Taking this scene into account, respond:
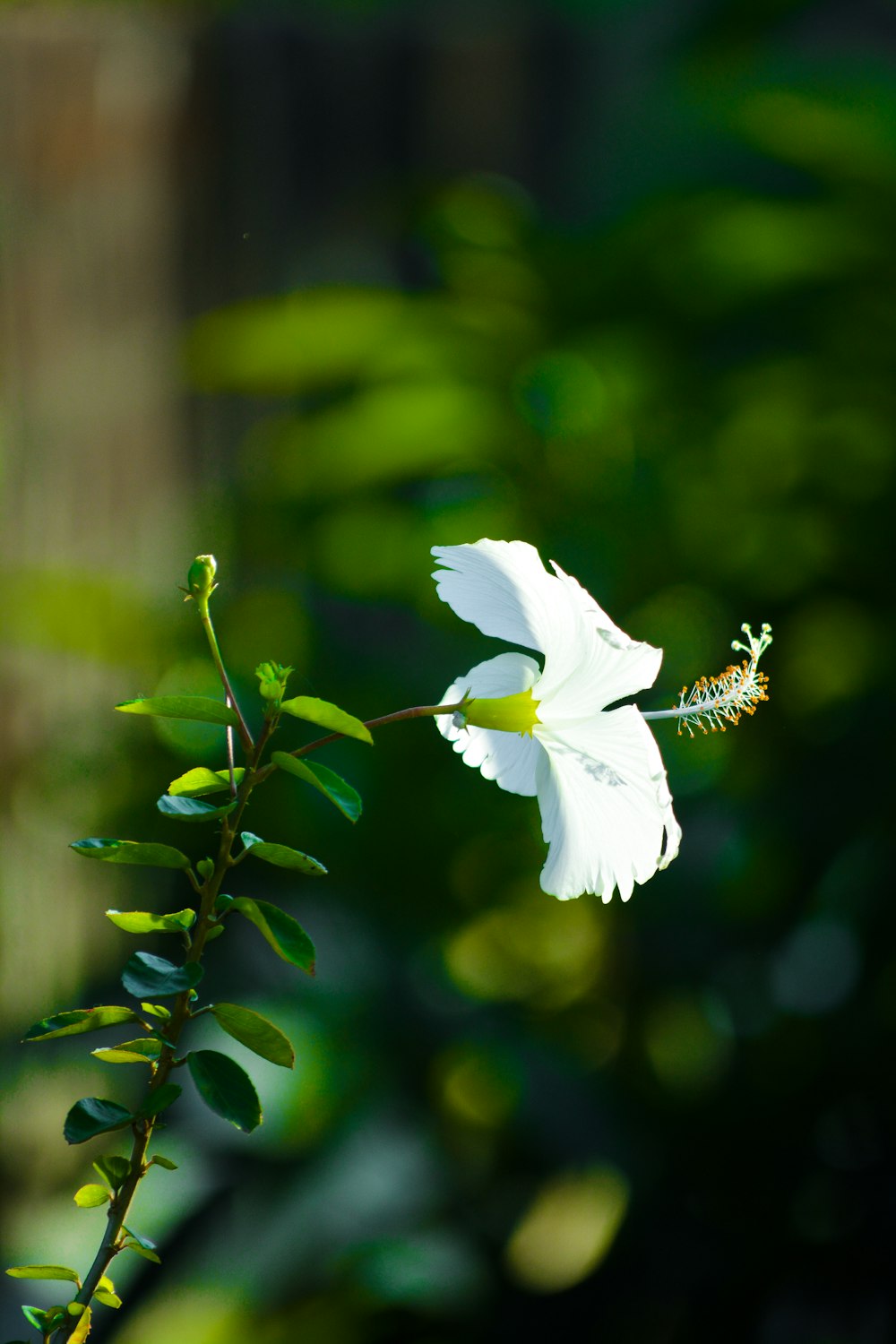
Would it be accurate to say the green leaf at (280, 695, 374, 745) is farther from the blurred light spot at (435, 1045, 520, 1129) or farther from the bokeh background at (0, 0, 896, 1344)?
the blurred light spot at (435, 1045, 520, 1129)

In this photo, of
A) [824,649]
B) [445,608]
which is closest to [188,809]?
[445,608]

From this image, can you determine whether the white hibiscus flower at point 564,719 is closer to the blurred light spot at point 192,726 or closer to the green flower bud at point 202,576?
the green flower bud at point 202,576

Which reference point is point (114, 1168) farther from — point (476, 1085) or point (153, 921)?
point (476, 1085)

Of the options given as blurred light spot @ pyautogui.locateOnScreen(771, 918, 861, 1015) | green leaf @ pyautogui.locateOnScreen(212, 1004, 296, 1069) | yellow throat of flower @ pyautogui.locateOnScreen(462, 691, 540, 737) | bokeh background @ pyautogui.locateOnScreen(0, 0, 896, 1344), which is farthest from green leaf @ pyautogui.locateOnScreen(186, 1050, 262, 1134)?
blurred light spot @ pyautogui.locateOnScreen(771, 918, 861, 1015)

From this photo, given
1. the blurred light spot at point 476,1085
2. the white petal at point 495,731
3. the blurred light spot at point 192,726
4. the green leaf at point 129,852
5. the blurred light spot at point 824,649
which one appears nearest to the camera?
the green leaf at point 129,852

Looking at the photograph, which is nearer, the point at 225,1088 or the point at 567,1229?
the point at 225,1088

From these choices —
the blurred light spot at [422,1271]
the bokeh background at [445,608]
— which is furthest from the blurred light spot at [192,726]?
the blurred light spot at [422,1271]

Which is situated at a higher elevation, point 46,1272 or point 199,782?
point 199,782
